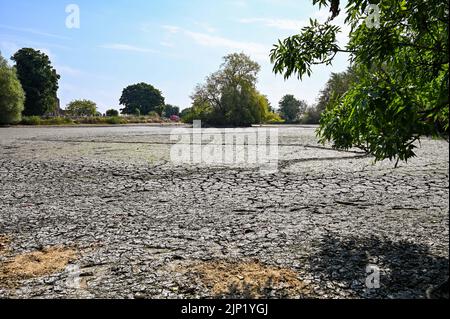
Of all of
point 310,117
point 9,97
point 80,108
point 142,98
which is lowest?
point 310,117

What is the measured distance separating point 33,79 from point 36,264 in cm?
5258

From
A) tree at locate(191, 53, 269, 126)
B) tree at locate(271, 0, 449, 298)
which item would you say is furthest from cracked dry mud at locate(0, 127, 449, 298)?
tree at locate(191, 53, 269, 126)

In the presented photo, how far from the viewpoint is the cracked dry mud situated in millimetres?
2639

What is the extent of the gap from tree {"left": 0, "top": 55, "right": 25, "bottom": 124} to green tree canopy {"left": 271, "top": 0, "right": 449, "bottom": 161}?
A: 39.5 metres

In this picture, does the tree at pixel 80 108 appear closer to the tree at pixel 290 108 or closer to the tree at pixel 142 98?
the tree at pixel 142 98

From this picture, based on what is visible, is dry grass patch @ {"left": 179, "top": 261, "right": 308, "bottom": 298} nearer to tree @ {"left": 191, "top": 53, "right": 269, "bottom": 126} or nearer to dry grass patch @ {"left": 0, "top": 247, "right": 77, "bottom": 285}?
dry grass patch @ {"left": 0, "top": 247, "right": 77, "bottom": 285}

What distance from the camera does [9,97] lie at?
3453cm

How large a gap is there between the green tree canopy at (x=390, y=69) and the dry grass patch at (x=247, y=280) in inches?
51.8

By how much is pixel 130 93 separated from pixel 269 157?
93591 mm

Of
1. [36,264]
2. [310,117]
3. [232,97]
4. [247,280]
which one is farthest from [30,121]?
[247,280]

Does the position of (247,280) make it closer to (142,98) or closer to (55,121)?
(55,121)
